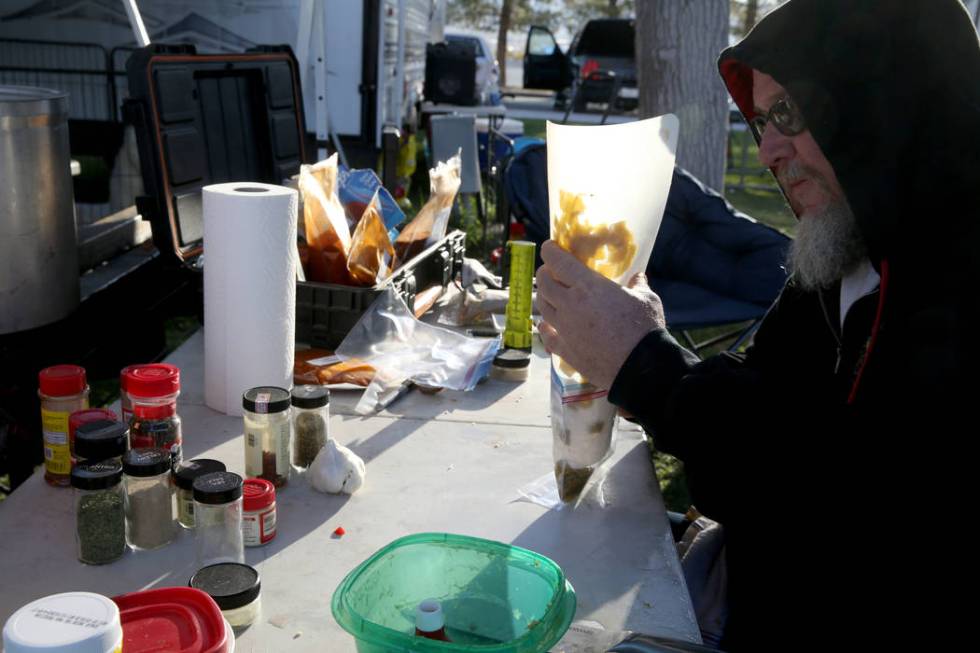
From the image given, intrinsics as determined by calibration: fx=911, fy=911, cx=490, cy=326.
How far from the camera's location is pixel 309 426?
5.64ft

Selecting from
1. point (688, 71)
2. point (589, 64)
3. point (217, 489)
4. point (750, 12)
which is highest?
point (750, 12)

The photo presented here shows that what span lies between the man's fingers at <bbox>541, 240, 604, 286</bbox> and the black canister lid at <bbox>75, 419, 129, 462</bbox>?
0.74 m

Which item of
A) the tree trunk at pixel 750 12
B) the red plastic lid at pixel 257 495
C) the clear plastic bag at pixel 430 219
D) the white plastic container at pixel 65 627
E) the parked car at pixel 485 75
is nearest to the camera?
the white plastic container at pixel 65 627

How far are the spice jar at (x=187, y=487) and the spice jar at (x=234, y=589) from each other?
23cm

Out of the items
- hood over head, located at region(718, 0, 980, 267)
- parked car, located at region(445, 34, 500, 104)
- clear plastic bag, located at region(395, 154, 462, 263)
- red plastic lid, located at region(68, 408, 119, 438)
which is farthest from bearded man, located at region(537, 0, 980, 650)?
parked car, located at region(445, 34, 500, 104)

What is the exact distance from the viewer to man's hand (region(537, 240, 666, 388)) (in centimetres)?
149

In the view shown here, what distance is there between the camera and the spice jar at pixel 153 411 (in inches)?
60.4

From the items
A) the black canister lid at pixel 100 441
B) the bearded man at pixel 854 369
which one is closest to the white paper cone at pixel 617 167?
the bearded man at pixel 854 369

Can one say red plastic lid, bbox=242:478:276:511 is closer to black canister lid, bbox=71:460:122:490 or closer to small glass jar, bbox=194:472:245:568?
small glass jar, bbox=194:472:245:568

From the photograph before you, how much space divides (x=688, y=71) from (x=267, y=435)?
3654mm

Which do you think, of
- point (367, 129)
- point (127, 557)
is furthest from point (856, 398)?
point (367, 129)

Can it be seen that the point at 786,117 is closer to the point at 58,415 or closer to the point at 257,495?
the point at 257,495

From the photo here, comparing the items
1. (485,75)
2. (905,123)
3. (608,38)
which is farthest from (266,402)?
(608,38)

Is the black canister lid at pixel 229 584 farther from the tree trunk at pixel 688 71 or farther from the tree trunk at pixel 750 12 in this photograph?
the tree trunk at pixel 750 12
